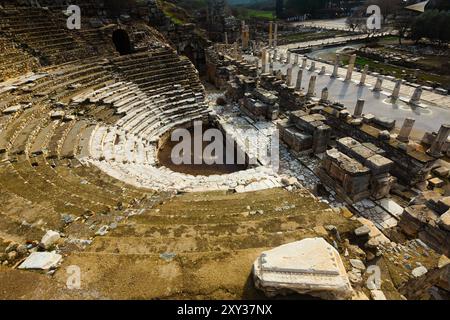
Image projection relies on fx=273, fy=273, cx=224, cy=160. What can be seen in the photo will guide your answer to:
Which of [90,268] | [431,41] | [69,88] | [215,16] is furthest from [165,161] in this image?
[431,41]

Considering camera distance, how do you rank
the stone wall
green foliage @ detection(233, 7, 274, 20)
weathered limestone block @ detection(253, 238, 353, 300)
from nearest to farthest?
weathered limestone block @ detection(253, 238, 353, 300), the stone wall, green foliage @ detection(233, 7, 274, 20)

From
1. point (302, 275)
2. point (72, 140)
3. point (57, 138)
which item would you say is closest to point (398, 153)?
point (302, 275)

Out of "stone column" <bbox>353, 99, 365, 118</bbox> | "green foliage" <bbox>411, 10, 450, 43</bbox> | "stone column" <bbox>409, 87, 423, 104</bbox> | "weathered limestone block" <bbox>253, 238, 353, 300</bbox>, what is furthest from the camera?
"green foliage" <bbox>411, 10, 450, 43</bbox>

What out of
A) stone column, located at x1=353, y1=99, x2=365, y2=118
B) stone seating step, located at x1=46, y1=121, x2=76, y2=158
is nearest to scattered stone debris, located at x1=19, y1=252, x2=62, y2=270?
stone seating step, located at x1=46, y1=121, x2=76, y2=158

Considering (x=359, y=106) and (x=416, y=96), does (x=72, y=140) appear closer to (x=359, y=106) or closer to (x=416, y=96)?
(x=359, y=106)

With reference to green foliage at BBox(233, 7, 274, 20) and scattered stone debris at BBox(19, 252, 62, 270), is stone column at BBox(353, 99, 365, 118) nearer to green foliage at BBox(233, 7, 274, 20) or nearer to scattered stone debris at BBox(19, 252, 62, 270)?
scattered stone debris at BBox(19, 252, 62, 270)
